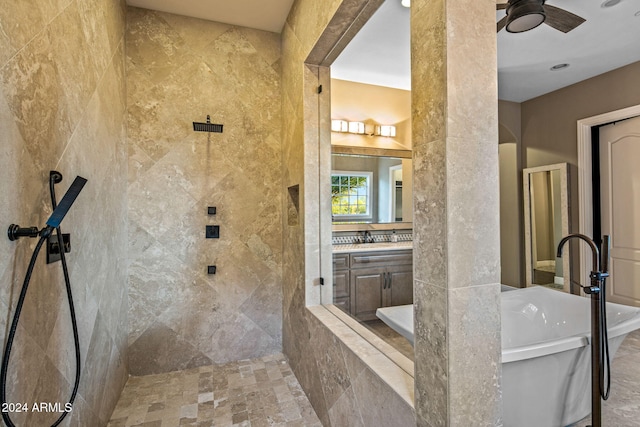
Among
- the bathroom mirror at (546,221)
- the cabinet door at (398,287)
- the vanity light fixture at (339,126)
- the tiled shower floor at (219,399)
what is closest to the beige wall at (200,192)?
the tiled shower floor at (219,399)

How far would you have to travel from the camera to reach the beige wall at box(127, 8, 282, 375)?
8.38 feet

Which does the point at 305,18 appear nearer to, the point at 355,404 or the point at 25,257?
the point at 25,257

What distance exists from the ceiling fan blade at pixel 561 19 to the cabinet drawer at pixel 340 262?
73.4 inches

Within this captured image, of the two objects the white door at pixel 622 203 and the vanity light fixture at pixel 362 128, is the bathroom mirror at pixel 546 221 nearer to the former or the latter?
the white door at pixel 622 203

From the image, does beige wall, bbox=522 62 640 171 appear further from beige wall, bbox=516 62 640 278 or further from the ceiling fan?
the ceiling fan

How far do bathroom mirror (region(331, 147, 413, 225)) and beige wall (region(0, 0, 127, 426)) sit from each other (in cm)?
158

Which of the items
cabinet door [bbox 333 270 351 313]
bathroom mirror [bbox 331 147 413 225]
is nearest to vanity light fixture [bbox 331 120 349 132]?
bathroom mirror [bbox 331 147 413 225]

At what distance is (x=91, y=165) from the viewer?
1.73 metres

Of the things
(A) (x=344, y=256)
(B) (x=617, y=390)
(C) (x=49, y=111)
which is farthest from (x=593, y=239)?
(C) (x=49, y=111)

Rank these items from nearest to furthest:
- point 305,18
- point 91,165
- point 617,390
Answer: point 617,390 → point 91,165 → point 305,18

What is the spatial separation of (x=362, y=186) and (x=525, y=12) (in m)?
1.57

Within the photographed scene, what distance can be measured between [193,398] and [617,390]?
8.00 feet

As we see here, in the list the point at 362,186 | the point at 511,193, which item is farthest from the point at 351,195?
the point at 511,193

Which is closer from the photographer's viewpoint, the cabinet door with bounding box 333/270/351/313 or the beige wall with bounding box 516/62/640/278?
the beige wall with bounding box 516/62/640/278
